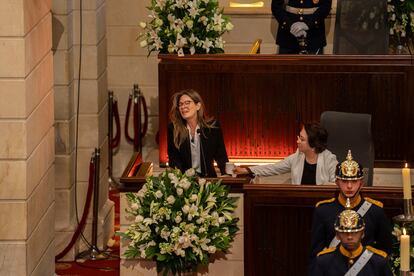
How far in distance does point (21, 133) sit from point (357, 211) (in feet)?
9.58

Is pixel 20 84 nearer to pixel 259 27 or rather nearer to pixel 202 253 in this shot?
pixel 202 253

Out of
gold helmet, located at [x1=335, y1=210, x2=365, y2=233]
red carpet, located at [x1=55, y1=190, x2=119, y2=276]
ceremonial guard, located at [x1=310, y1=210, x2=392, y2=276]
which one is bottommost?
red carpet, located at [x1=55, y1=190, x2=119, y2=276]

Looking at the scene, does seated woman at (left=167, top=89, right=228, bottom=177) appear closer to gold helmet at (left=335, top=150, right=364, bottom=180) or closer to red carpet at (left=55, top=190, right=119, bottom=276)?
red carpet at (left=55, top=190, right=119, bottom=276)

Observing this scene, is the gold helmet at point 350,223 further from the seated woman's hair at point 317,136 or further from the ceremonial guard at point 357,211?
the seated woman's hair at point 317,136

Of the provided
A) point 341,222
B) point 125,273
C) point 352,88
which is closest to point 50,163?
point 125,273

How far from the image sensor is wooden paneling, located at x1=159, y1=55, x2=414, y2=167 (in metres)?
12.7

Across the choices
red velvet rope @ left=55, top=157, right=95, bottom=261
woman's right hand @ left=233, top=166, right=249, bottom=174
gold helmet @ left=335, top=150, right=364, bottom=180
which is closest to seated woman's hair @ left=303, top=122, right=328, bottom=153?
woman's right hand @ left=233, top=166, right=249, bottom=174

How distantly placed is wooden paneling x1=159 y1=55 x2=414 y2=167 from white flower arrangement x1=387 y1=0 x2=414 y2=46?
2.01 ft

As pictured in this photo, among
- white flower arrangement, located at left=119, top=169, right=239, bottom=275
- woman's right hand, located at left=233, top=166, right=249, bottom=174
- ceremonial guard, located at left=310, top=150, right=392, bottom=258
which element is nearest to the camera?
ceremonial guard, located at left=310, top=150, right=392, bottom=258

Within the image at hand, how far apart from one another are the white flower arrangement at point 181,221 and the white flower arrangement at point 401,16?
3773 millimetres

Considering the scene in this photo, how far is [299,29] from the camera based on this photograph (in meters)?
13.0

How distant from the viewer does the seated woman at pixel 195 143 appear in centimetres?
1130

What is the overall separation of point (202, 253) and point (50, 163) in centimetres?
211

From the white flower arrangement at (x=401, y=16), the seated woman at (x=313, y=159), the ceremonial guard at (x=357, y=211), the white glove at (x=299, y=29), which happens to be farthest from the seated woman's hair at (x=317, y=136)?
the white flower arrangement at (x=401, y=16)
